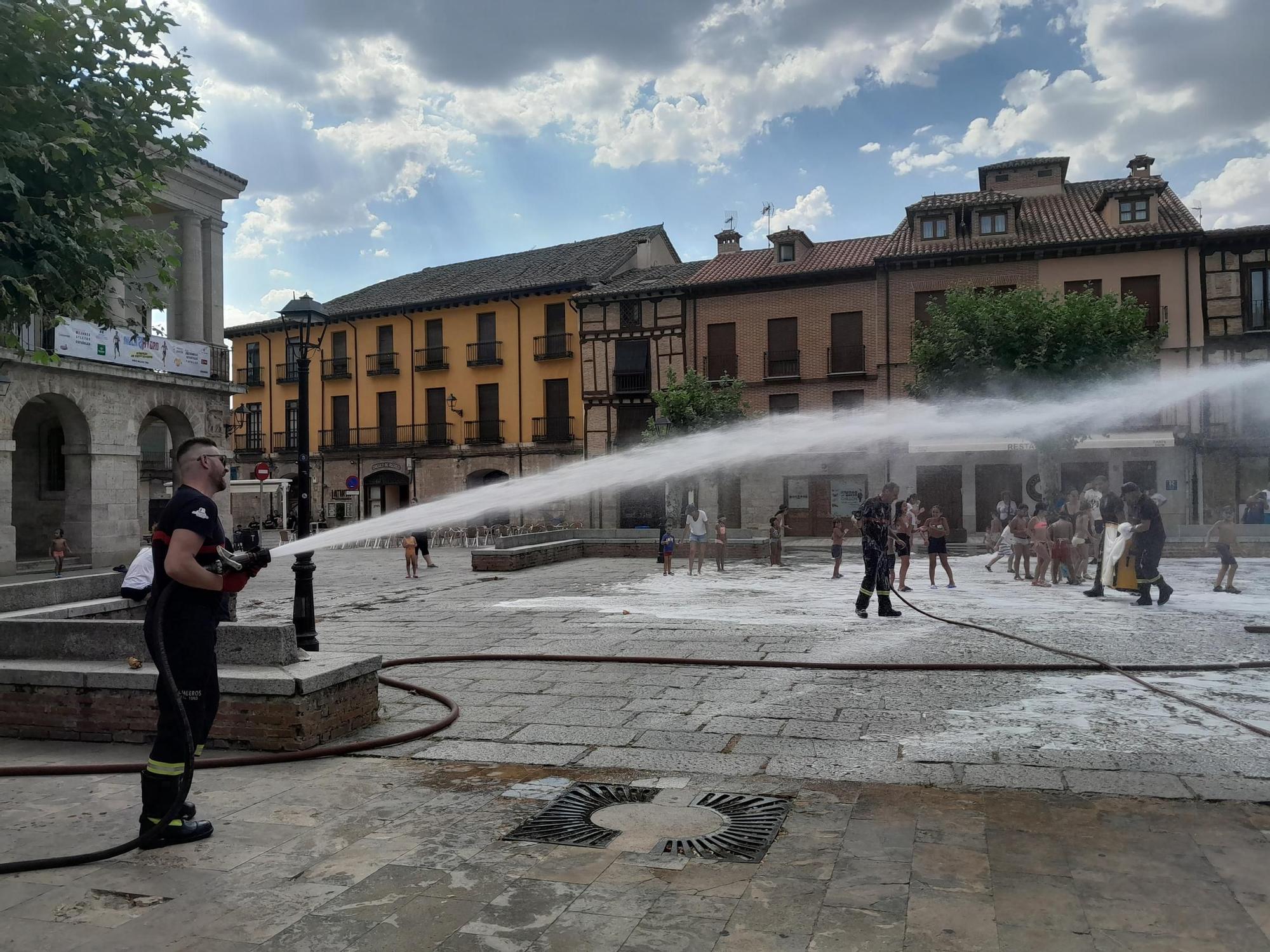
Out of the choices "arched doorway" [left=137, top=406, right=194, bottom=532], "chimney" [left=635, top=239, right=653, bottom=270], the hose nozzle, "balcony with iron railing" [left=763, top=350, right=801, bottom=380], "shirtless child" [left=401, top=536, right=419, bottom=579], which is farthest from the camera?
"chimney" [left=635, top=239, right=653, bottom=270]

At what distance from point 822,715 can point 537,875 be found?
10.5 ft

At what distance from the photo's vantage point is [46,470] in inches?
1017

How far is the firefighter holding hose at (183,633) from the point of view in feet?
13.8

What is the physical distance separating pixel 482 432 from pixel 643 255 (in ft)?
33.1

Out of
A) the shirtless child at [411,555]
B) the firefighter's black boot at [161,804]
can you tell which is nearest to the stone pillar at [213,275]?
the shirtless child at [411,555]

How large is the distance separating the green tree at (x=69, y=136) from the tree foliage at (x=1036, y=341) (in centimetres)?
2287

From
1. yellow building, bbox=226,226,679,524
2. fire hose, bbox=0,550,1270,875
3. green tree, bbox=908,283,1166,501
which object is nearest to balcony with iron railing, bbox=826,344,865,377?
green tree, bbox=908,283,1166,501

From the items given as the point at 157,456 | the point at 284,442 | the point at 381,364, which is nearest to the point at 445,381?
the point at 381,364

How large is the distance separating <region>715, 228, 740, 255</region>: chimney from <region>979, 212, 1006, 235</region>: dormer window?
31.3ft

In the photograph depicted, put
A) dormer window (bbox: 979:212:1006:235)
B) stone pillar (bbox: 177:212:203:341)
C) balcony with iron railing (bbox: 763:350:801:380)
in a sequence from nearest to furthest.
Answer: stone pillar (bbox: 177:212:203:341) → dormer window (bbox: 979:212:1006:235) → balcony with iron railing (bbox: 763:350:801:380)

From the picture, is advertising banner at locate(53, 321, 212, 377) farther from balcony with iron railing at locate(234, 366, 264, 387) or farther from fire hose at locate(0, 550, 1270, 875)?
balcony with iron railing at locate(234, 366, 264, 387)

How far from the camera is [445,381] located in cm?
3925

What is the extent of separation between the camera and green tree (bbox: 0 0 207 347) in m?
5.84

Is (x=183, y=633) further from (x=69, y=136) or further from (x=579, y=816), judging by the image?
(x=69, y=136)
